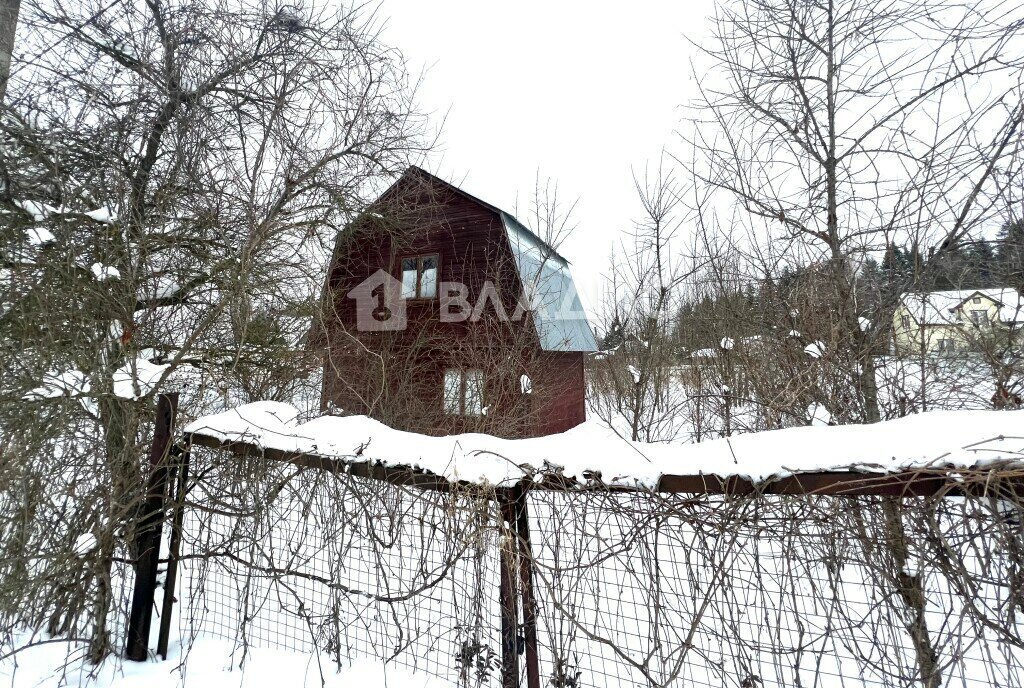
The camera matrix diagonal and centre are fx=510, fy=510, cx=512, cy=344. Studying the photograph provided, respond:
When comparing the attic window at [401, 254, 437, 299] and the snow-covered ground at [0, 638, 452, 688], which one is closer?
the snow-covered ground at [0, 638, 452, 688]

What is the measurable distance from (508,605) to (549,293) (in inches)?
305

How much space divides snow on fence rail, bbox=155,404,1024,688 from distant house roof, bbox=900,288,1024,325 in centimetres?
183

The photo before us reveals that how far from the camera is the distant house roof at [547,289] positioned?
8.87 m

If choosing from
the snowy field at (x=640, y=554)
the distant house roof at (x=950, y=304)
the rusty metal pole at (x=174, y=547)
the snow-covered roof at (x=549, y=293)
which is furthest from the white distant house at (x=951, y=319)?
the snow-covered roof at (x=549, y=293)

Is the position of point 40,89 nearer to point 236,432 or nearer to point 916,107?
point 236,432

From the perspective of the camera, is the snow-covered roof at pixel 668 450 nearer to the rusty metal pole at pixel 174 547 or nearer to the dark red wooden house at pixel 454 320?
the rusty metal pole at pixel 174 547

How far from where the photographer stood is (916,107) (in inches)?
113

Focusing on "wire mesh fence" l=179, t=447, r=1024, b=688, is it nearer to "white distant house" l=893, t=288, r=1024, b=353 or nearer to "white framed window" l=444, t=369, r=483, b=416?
"white distant house" l=893, t=288, r=1024, b=353

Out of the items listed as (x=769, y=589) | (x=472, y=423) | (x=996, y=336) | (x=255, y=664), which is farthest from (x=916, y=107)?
(x=472, y=423)

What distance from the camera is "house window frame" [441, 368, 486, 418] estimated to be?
822 cm

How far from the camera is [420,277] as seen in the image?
11.1 meters

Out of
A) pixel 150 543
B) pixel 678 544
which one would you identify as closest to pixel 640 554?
pixel 678 544

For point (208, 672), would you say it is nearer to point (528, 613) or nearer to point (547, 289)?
point (528, 613)

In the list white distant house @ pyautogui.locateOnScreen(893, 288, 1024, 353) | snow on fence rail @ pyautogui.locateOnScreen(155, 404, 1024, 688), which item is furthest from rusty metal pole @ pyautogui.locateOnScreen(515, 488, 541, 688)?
white distant house @ pyautogui.locateOnScreen(893, 288, 1024, 353)
